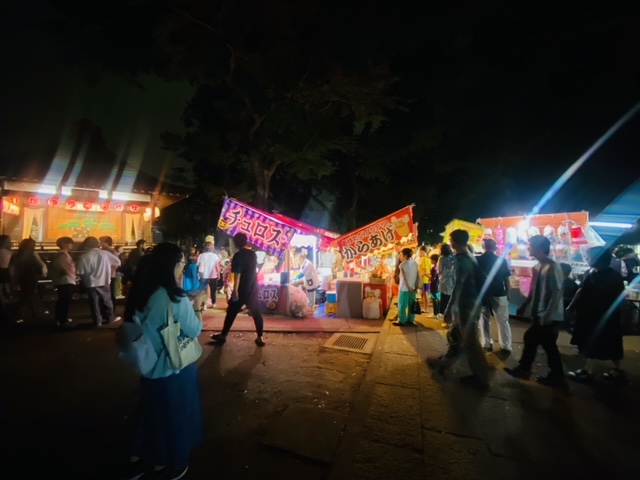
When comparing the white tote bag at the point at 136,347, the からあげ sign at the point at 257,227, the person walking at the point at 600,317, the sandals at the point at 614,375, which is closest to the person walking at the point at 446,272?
the person walking at the point at 600,317

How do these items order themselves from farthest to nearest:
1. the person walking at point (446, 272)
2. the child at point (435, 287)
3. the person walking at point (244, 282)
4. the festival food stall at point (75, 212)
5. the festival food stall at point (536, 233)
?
the festival food stall at point (75, 212), the child at point (435, 287), the festival food stall at point (536, 233), the person walking at point (446, 272), the person walking at point (244, 282)

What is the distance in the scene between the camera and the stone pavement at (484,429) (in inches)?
122

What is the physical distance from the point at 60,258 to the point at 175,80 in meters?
6.64

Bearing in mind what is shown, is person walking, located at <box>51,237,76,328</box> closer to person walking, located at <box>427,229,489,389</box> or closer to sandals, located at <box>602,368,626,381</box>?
person walking, located at <box>427,229,489,389</box>

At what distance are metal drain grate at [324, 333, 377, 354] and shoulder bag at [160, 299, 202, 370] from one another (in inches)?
168

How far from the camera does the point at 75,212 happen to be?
44.0 feet

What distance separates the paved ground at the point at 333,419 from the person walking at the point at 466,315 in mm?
280

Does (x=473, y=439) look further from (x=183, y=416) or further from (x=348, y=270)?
(x=348, y=270)

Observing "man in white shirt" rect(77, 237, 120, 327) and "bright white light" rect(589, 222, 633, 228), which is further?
"bright white light" rect(589, 222, 633, 228)

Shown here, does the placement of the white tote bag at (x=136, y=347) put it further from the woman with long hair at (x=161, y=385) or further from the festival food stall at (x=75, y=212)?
the festival food stall at (x=75, y=212)

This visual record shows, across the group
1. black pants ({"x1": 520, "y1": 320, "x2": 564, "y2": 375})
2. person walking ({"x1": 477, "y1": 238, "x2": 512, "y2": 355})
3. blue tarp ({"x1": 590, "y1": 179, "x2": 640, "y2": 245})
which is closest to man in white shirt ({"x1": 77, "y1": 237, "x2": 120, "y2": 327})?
person walking ({"x1": 477, "y1": 238, "x2": 512, "y2": 355})

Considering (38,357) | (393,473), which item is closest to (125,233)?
(38,357)

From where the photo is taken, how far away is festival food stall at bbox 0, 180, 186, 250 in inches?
464

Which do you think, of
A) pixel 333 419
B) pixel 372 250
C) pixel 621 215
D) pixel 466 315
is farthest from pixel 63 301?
pixel 621 215
